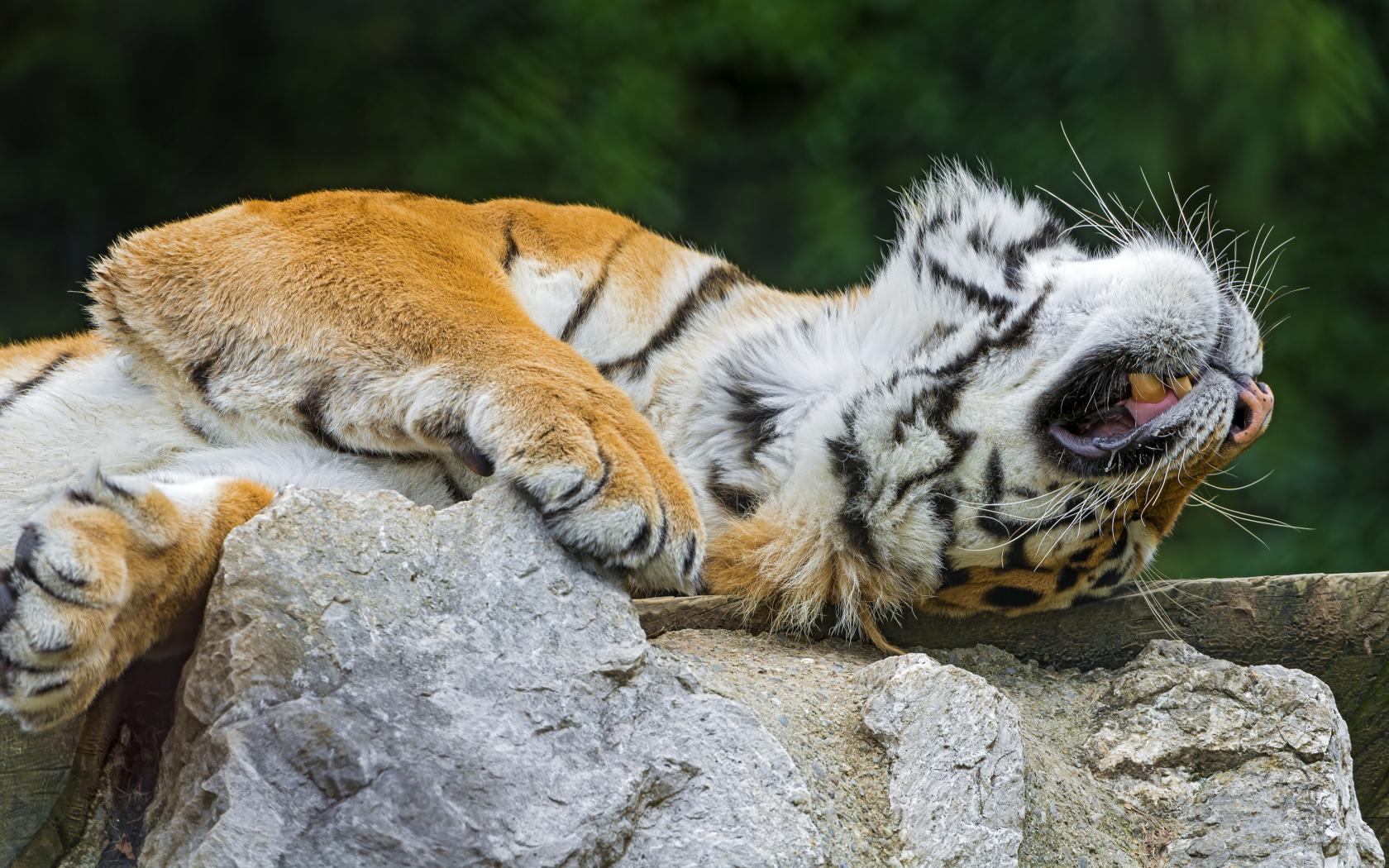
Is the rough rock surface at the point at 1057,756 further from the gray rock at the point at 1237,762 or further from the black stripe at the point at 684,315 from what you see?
the black stripe at the point at 684,315

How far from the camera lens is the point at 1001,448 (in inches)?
67.0

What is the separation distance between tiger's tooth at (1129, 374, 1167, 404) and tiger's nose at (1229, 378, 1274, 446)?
0.33ft

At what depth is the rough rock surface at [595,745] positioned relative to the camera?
3.84 ft

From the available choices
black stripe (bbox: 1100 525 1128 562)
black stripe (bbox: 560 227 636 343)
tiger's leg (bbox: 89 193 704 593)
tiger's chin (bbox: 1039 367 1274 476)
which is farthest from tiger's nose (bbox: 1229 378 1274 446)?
black stripe (bbox: 560 227 636 343)

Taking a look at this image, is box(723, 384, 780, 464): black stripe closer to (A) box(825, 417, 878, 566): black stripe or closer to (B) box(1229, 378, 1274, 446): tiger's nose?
(A) box(825, 417, 878, 566): black stripe

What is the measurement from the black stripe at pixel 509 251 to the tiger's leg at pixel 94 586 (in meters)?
0.68

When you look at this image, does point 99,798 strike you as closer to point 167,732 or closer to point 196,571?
point 167,732

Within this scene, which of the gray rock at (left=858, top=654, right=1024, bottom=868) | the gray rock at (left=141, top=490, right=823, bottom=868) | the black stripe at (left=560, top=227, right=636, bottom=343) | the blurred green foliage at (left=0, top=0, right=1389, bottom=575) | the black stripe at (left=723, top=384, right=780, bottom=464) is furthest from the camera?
the blurred green foliage at (left=0, top=0, right=1389, bottom=575)

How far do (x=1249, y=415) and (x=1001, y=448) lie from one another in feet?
1.07

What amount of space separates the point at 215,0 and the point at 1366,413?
379cm

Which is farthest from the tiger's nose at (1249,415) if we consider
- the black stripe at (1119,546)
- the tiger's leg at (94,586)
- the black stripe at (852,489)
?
the tiger's leg at (94,586)

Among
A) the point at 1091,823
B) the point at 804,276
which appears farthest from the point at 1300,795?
the point at 804,276

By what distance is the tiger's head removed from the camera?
1689mm

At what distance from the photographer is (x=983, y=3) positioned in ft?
15.6
